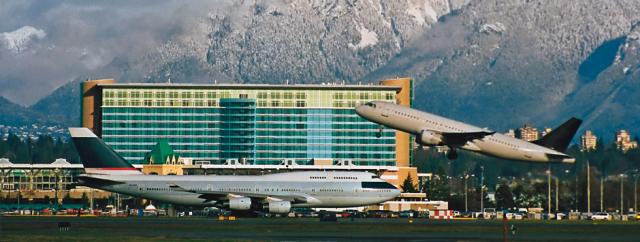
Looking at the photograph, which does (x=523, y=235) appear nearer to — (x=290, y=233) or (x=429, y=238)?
(x=429, y=238)

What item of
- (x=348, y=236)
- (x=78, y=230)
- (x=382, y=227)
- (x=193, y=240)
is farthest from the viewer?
(x=382, y=227)

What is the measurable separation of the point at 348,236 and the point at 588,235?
26.0 metres

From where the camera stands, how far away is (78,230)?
600 ft

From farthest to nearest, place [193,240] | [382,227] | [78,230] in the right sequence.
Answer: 1. [382,227]
2. [78,230]
3. [193,240]

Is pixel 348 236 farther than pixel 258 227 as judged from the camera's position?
No

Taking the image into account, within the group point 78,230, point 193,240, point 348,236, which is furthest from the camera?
point 78,230

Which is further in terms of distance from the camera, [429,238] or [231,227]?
[231,227]

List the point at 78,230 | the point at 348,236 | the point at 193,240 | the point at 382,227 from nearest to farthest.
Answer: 1. the point at 193,240
2. the point at 348,236
3. the point at 78,230
4. the point at 382,227

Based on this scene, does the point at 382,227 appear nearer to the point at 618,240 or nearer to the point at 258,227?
the point at 258,227

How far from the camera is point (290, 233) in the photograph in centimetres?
17788

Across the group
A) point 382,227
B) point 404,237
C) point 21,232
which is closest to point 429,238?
point 404,237

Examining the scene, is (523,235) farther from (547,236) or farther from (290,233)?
(290,233)

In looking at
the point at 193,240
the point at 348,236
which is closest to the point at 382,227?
the point at 348,236

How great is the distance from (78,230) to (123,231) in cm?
487
